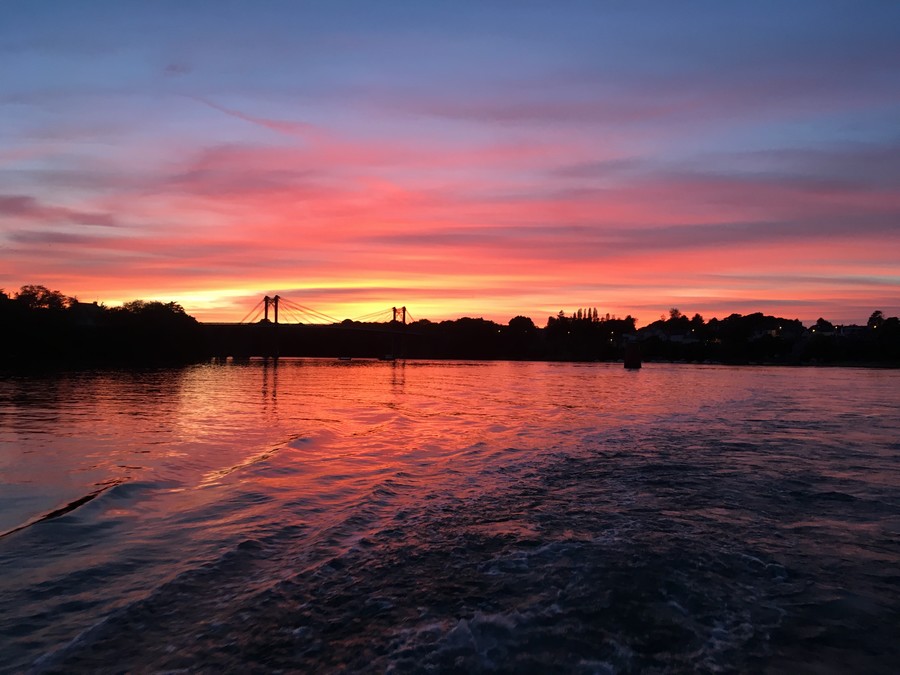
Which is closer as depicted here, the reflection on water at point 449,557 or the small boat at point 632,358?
the reflection on water at point 449,557

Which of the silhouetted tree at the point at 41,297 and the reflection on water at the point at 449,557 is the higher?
the silhouetted tree at the point at 41,297

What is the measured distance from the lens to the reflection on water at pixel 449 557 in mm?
3752

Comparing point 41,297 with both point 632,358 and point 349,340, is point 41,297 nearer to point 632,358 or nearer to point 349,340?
point 349,340

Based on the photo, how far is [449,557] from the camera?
5379 mm

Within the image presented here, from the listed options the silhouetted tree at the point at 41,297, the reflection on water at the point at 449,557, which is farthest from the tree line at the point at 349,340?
the reflection on water at the point at 449,557

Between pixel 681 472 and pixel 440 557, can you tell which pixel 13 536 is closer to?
pixel 440 557

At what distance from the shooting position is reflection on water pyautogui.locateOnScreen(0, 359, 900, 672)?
3752 millimetres

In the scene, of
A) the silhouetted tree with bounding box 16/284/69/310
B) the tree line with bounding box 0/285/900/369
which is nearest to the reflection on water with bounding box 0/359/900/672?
the tree line with bounding box 0/285/900/369

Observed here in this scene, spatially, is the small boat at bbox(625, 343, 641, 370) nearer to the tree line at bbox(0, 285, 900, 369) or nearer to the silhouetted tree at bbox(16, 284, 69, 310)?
the tree line at bbox(0, 285, 900, 369)

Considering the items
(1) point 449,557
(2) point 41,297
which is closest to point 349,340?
(2) point 41,297

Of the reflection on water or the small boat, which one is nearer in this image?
the reflection on water

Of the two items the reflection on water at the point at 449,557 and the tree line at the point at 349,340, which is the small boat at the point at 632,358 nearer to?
the tree line at the point at 349,340

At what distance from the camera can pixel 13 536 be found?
236 inches

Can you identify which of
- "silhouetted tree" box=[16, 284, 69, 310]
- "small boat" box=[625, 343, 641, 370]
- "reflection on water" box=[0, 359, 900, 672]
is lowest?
"reflection on water" box=[0, 359, 900, 672]
